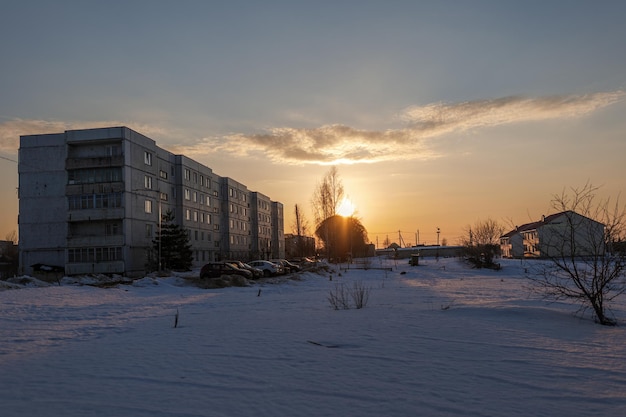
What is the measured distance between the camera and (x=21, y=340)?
11.6m

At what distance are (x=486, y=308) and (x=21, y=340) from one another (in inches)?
494

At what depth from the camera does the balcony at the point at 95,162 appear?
49312mm

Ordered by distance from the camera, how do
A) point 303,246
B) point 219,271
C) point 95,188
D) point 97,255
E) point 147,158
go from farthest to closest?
point 303,246, point 147,158, point 95,188, point 97,255, point 219,271

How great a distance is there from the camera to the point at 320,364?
8.62 metres

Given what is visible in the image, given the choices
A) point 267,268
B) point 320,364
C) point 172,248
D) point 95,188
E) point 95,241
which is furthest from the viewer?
point 172,248

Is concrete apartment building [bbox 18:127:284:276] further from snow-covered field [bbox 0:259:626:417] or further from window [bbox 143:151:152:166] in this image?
snow-covered field [bbox 0:259:626:417]

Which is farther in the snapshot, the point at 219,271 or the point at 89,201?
the point at 89,201

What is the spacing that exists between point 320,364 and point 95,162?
46902mm

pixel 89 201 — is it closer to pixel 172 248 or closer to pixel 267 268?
pixel 172 248

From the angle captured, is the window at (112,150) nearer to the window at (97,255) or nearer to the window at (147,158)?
the window at (147,158)

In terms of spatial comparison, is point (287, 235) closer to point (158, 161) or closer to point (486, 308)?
point (158, 161)

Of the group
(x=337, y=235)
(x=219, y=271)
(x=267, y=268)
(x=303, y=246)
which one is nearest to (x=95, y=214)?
(x=267, y=268)

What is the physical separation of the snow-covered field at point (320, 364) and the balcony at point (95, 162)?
3589 centimetres

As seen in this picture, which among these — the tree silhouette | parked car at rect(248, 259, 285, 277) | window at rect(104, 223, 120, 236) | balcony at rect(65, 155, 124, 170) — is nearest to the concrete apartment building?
balcony at rect(65, 155, 124, 170)
